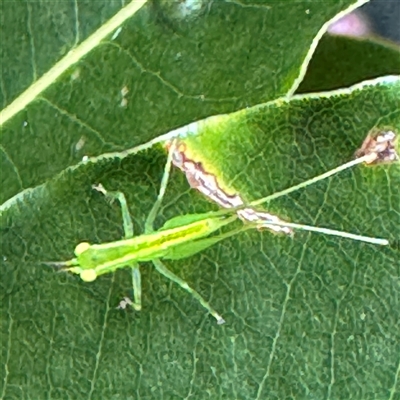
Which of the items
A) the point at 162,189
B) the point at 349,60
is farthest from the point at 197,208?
the point at 349,60

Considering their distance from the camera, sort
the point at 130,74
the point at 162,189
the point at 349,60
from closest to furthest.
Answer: the point at 162,189 → the point at 130,74 → the point at 349,60

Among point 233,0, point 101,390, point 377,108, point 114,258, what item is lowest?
point 101,390

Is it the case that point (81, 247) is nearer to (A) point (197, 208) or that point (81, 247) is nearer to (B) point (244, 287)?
(A) point (197, 208)

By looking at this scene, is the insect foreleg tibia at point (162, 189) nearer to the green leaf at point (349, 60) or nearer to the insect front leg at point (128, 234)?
the insect front leg at point (128, 234)

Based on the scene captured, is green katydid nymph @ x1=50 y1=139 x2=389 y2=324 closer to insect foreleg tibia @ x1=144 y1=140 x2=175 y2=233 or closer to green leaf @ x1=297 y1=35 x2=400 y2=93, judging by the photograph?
insect foreleg tibia @ x1=144 y1=140 x2=175 y2=233

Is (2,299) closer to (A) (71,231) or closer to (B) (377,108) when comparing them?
(A) (71,231)

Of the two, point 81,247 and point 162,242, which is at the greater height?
point 81,247

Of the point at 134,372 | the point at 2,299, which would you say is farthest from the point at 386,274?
the point at 2,299
